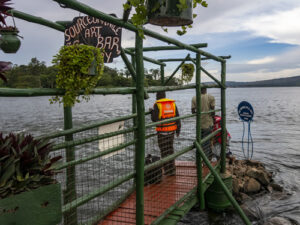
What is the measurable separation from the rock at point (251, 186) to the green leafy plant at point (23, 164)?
8.17 metres

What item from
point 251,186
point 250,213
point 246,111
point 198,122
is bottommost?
point 250,213

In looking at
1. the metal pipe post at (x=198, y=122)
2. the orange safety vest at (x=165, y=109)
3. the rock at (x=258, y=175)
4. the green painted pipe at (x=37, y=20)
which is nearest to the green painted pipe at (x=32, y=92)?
the green painted pipe at (x=37, y=20)

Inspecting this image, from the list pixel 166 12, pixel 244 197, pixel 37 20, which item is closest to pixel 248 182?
pixel 244 197

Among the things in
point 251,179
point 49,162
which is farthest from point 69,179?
point 251,179

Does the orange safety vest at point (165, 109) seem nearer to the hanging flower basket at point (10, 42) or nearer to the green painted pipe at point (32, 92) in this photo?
the green painted pipe at point (32, 92)

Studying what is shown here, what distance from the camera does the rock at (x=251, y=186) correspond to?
8.85 metres

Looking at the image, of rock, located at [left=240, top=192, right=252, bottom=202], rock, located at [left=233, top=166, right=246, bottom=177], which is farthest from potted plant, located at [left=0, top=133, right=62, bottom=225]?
rock, located at [left=233, top=166, right=246, bottom=177]

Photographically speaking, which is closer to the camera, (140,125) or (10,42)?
(10,42)

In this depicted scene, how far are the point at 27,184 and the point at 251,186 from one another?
332 inches

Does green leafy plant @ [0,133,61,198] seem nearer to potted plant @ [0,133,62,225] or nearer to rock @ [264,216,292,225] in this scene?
potted plant @ [0,133,62,225]

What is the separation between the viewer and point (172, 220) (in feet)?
13.5

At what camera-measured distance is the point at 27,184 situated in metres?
1.54

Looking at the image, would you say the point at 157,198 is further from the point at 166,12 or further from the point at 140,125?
the point at 166,12

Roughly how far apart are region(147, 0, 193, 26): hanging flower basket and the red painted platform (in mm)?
2588
